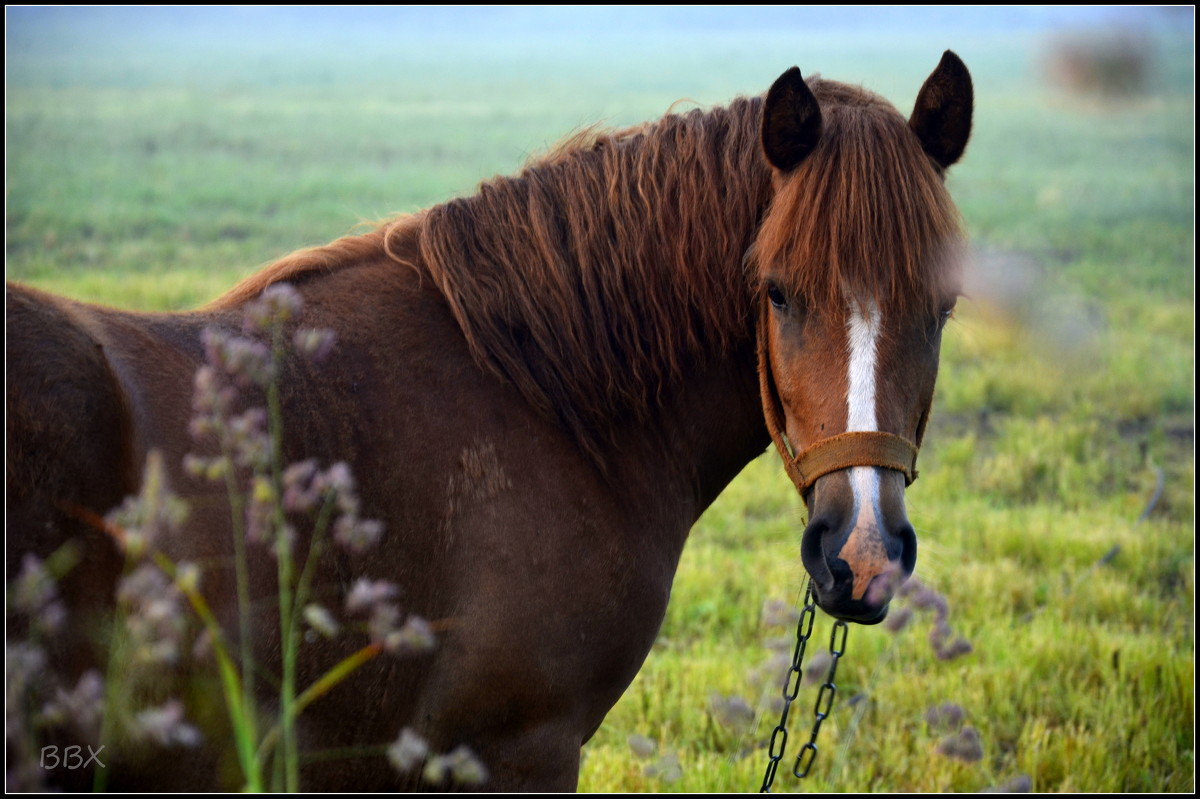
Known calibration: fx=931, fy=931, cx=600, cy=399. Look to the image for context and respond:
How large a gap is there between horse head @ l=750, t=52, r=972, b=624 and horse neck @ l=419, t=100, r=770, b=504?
0.57 feet

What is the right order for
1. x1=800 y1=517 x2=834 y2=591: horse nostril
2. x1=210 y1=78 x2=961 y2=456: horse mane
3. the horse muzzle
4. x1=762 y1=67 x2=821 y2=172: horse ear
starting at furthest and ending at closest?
x1=210 y1=78 x2=961 y2=456: horse mane
x1=762 y1=67 x2=821 y2=172: horse ear
x1=800 y1=517 x2=834 y2=591: horse nostril
the horse muzzle

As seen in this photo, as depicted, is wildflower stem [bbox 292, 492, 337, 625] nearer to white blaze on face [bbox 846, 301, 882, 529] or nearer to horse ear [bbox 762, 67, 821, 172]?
white blaze on face [bbox 846, 301, 882, 529]

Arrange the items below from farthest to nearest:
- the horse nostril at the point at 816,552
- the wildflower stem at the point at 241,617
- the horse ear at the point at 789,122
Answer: the horse ear at the point at 789,122 → the horse nostril at the point at 816,552 → the wildflower stem at the point at 241,617

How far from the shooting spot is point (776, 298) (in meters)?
2.37

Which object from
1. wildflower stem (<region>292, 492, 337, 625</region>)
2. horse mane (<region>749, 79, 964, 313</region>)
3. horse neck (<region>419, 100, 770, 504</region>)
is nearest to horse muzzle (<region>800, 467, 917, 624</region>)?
horse mane (<region>749, 79, 964, 313</region>)

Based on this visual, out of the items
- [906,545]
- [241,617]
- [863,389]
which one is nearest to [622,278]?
[863,389]

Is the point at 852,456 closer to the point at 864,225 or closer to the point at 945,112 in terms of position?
the point at 864,225

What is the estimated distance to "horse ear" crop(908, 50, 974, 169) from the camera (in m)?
2.39

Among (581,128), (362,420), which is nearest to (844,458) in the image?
(362,420)

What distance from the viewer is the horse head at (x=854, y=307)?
2.16 m

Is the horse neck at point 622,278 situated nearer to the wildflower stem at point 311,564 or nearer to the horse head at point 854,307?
the horse head at point 854,307

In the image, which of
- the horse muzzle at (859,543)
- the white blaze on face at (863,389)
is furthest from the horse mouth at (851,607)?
the white blaze on face at (863,389)

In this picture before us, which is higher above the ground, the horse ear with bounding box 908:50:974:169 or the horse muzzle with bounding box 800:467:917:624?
the horse ear with bounding box 908:50:974:169

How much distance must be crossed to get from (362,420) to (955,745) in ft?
8.16
